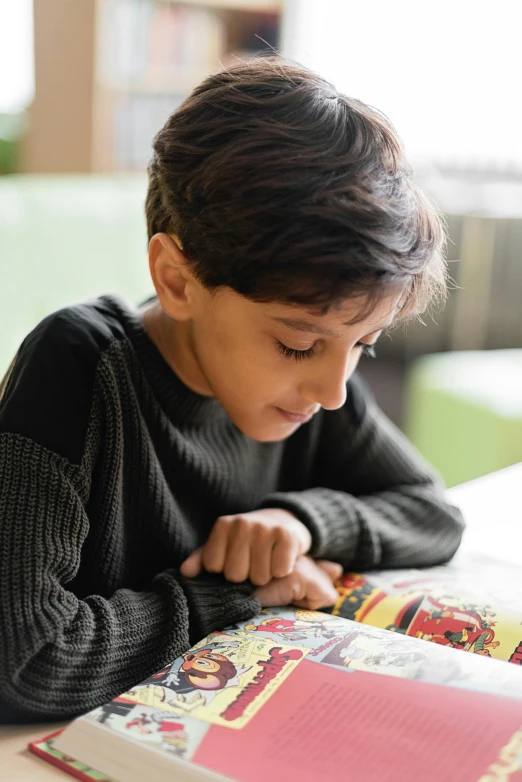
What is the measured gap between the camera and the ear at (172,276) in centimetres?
85

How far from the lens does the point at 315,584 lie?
2.86ft

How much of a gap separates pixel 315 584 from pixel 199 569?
110 mm

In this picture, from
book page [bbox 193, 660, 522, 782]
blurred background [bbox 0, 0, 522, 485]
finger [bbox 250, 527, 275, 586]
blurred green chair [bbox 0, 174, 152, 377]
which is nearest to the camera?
book page [bbox 193, 660, 522, 782]

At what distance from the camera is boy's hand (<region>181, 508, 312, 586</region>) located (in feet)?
2.83

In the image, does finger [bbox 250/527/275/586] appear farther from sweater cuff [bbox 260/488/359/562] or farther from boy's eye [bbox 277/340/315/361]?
boy's eye [bbox 277/340/315/361]

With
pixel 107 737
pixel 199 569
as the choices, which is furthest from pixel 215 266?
pixel 107 737

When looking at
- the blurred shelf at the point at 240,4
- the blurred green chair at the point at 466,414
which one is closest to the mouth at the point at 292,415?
the blurred green chair at the point at 466,414

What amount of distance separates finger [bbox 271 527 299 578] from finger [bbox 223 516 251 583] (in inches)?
1.0

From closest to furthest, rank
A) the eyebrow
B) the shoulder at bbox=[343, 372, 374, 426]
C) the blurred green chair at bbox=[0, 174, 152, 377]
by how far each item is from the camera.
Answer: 1. the eyebrow
2. the shoulder at bbox=[343, 372, 374, 426]
3. the blurred green chair at bbox=[0, 174, 152, 377]

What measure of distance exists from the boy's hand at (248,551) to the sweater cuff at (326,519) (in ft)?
0.14

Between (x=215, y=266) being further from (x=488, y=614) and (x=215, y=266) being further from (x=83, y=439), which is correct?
(x=488, y=614)

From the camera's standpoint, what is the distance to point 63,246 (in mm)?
1504

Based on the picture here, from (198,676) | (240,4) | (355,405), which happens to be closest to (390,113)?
(240,4)

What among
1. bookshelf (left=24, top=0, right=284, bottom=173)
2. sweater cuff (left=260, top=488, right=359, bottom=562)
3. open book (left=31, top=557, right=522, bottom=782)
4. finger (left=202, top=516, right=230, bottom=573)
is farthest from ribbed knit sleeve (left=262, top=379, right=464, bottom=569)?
bookshelf (left=24, top=0, right=284, bottom=173)
